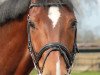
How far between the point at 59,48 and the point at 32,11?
0.63 meters

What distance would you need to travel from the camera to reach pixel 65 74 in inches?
156

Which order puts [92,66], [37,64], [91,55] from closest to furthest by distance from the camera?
[37,64]
[91,55]
[92,66]

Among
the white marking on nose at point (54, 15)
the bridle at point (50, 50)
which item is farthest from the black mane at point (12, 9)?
the white marking on nose at point (54, 15)

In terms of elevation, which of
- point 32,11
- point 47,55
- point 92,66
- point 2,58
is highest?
point 32,11

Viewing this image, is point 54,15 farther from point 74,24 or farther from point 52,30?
point 74,24

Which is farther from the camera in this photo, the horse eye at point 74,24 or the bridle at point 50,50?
the horse eye at point 74,24

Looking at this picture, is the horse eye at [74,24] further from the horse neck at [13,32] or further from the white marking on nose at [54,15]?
the horse neck at [13,32]

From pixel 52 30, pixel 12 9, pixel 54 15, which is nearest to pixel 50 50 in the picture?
pixel 52 30

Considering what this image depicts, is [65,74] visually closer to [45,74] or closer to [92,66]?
[45,74]

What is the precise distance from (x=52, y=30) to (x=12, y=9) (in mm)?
773

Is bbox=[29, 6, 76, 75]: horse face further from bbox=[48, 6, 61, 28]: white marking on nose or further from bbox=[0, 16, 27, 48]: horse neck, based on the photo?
bbox=[0, 16, 27, 48]: horse neck

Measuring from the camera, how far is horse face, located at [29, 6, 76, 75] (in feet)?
13.2

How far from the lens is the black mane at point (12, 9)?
464 cm

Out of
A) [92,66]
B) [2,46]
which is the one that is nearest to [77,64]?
[92,66]
